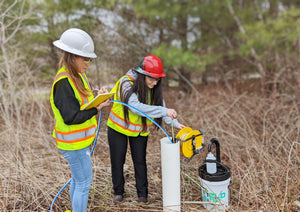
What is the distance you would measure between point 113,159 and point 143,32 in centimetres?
460

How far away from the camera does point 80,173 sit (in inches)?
77.5

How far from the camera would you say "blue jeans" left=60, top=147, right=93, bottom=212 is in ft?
6.31

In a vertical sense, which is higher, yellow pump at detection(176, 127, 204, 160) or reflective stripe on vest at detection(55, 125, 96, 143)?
reflective stripe on vest at detection(55, 125, 96, 143)

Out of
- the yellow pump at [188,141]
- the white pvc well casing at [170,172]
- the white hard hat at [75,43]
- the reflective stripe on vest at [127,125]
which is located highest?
the white hard hat at [75,43]

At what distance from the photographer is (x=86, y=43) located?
183cm

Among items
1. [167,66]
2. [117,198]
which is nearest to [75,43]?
[117,198]

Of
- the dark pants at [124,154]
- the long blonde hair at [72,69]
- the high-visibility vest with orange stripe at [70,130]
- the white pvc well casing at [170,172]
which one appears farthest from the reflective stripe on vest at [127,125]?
the long blonde hair at [72,69]

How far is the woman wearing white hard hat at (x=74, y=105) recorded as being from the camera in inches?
69.5

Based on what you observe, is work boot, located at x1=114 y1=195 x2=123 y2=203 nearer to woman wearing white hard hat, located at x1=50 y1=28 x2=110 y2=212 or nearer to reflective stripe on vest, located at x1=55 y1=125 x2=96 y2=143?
woman wearing white hard hat, located at x1=50 y1=28 x2=110 y2=212

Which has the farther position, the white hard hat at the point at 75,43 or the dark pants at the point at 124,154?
the dark pants at the point at 124,154

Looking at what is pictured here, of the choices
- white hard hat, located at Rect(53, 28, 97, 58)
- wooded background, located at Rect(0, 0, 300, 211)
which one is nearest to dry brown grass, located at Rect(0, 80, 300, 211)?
wooded background, located at Rect(0, 0, 300, 211)

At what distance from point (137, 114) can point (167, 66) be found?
3.84m

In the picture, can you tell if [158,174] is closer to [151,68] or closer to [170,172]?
[170,172]

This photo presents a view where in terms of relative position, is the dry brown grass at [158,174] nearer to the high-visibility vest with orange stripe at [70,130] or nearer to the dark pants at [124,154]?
the dark pants at [124,154]
